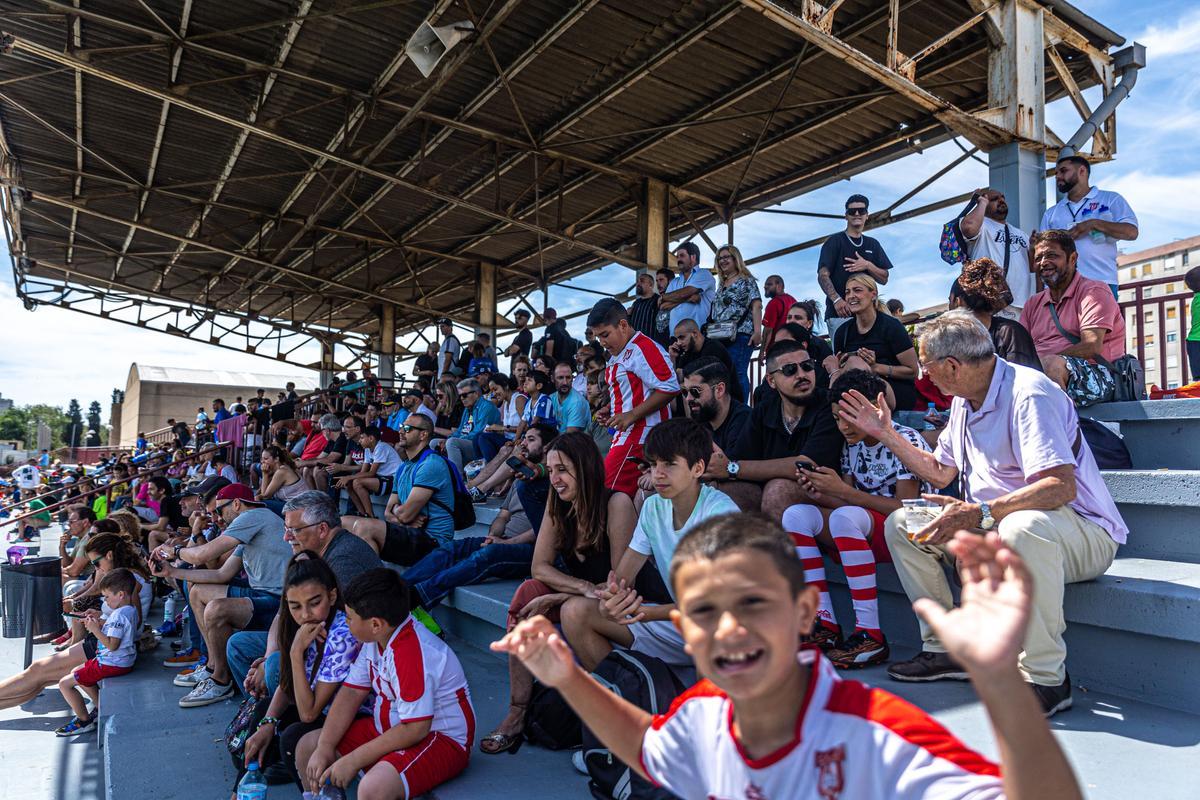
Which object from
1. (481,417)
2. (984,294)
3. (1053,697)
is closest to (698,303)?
(481,417)

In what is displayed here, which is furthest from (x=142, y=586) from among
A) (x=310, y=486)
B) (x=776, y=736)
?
(x=776, y=736)

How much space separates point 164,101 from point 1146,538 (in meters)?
11.8

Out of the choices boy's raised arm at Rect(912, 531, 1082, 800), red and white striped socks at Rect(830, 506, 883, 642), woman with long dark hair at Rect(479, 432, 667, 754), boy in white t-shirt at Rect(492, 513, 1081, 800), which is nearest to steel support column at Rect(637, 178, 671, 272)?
woman with long dark hair at Rect(479, 432, 667, 754)

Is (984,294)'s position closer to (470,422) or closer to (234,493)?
(234,493)

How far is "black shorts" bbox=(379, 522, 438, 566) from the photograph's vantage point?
5818 mm

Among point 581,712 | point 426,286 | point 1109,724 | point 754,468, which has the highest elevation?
point 426,286

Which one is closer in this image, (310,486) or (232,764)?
(232,764)

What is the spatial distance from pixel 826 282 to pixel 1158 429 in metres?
2.79

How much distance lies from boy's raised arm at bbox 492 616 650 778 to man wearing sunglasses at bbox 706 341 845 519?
6.43 ft

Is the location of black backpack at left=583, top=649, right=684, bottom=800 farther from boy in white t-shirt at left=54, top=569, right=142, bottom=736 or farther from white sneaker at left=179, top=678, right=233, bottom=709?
boy in white t-shirt at left=54, top=569, right=142, bottom=736

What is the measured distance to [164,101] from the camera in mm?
10570

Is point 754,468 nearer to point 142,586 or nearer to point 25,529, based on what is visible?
point 142,586

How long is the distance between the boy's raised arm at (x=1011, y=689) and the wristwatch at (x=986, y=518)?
5.73ft

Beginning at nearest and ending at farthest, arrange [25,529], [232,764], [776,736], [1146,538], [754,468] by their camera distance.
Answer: [776,736]
[1146,538]
[754,468]
[232,764]
[25,529]
